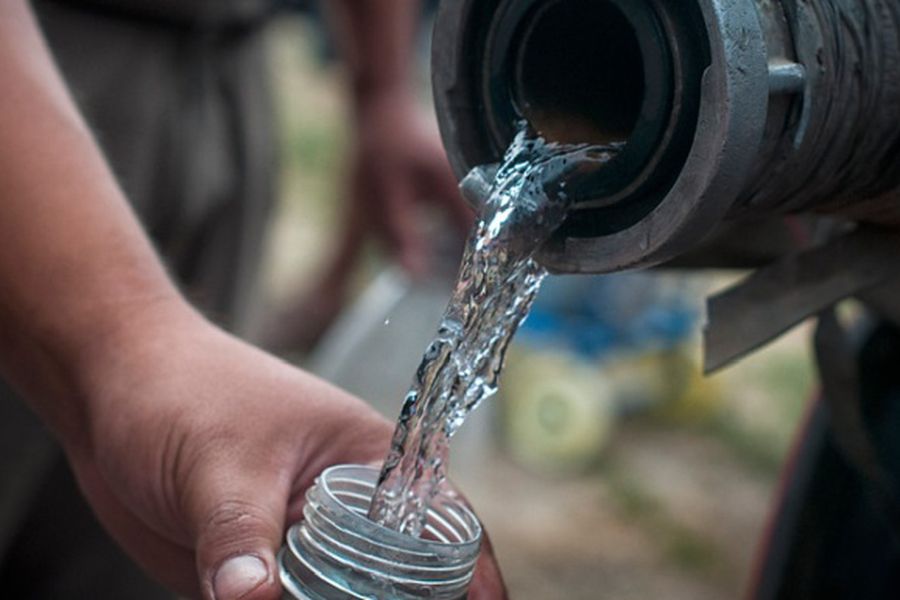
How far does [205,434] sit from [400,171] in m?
1.33

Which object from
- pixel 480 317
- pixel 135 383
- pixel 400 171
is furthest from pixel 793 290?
pixel 400 171

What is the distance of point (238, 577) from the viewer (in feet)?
2.59

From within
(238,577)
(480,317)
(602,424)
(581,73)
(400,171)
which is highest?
(581,73)

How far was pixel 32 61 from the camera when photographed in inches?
40.2

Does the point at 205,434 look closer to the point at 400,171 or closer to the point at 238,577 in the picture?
the point at 238,577

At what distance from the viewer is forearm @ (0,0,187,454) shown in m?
0.96

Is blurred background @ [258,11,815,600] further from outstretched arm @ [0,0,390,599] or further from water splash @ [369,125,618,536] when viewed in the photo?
water splash @ [369,125,618,536]

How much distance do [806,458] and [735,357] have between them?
0.32 m

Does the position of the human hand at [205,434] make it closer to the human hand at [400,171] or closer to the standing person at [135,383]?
the standing person at [135,383]

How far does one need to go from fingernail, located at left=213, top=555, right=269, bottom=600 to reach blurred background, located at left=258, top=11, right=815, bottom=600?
5.22ft

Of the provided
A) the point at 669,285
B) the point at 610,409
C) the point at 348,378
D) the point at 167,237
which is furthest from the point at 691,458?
the point at 167,237

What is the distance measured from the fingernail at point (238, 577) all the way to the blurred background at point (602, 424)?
1.59 m

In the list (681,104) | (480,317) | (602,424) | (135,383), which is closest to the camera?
(681,104)

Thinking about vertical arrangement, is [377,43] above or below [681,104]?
below
